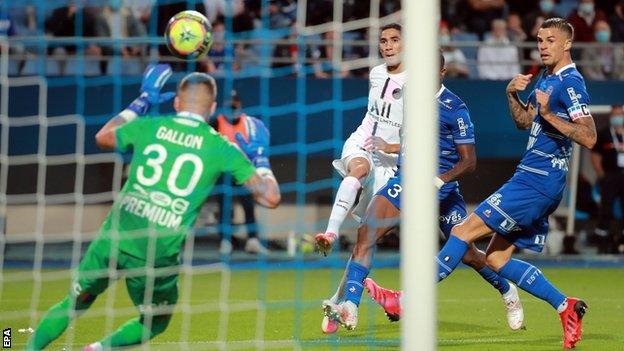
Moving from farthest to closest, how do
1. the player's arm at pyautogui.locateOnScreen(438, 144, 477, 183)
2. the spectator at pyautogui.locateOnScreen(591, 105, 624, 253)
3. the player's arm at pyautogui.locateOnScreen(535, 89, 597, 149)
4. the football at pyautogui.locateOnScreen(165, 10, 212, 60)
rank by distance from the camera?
the spectator at pyautogui.locateOnScreen(591, 105, 624, 253), the player's arm at pyautogui.locateOnScreen(438, 144, 477, 183), the player's arm at pyautogui.locateOnScreen(535, 89, 597, 149), the football at pyautogui.locateOnScreen(165, 10, 212, 60)

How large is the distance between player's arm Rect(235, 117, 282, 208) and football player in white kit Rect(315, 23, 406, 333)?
2444 mm

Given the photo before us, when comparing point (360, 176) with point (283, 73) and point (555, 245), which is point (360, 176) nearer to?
point (283, 73)

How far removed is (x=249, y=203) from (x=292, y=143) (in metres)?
1.08

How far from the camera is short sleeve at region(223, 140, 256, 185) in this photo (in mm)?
6820

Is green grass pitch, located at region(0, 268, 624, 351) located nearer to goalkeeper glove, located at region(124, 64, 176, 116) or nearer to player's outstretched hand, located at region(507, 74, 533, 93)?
player's outstretched hand, located at region(507, 74, 533, 93)

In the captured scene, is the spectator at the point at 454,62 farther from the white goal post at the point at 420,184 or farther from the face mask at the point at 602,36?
the white goal post at the point at 420,184

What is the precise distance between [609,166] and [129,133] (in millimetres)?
11947

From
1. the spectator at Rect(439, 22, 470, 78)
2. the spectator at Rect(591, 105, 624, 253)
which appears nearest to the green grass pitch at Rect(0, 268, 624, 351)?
the spectator at Rect(591, 105, 624, 253)

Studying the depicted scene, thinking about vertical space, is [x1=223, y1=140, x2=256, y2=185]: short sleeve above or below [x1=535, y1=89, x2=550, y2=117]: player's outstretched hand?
below

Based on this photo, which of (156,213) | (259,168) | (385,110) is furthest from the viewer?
(385,110)

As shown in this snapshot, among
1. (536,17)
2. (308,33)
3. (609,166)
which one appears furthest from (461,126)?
(536,17)

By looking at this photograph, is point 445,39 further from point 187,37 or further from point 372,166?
point 187,37

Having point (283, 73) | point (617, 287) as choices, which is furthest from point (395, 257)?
point (617, 287)

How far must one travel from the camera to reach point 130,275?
6.83 metres
